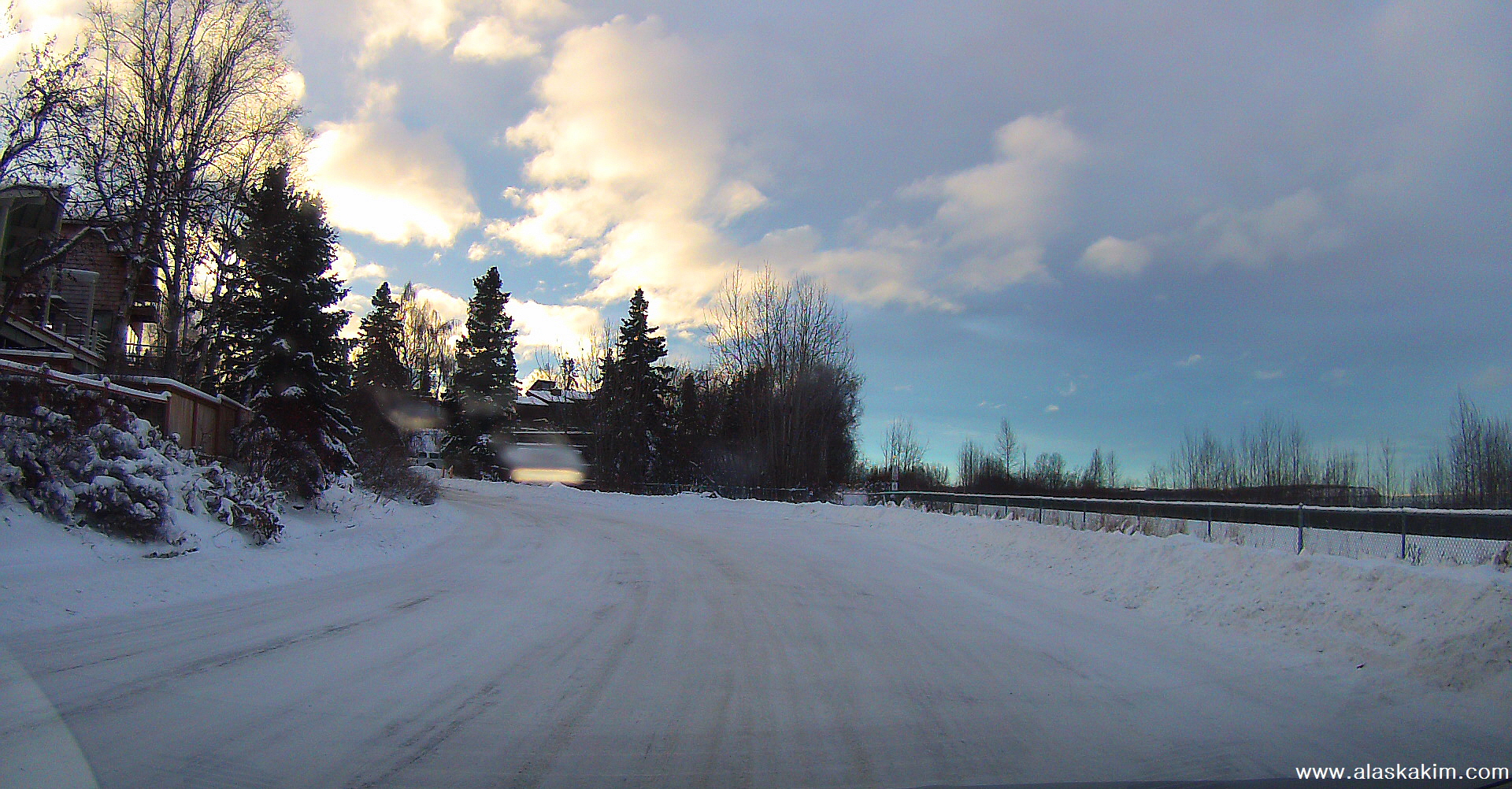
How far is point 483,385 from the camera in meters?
56.8

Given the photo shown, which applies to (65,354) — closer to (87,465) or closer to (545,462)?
(87,465)

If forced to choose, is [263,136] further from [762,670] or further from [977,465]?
[977,465]

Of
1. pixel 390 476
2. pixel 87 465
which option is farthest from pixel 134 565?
pixel 390 476

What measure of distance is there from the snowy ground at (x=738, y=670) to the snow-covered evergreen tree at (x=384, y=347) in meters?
43.0

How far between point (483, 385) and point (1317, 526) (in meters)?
54.6

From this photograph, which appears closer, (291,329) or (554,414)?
(291,329)

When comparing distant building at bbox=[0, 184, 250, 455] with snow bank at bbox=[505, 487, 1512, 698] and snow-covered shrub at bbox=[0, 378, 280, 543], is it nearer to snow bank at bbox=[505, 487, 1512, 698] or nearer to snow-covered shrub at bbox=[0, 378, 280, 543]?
snow-covered shrub at bbox=[0, 378, 280, 543]

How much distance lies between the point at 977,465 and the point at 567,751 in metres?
62.4

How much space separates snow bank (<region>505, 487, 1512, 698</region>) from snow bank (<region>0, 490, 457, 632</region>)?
1117cm

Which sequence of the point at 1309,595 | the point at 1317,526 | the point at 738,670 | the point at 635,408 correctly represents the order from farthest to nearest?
the point at 635,408 < the point at 1317,526 < the point at 1309,595 < the point at 738,670

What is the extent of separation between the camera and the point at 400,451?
25.5 meters

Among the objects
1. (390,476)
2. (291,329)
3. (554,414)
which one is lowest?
(390,476)

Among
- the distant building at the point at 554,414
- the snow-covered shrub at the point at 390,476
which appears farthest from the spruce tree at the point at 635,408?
the snow-covered shrub at the point at 390,476

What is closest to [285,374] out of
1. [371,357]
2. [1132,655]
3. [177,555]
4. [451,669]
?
[177,555]
